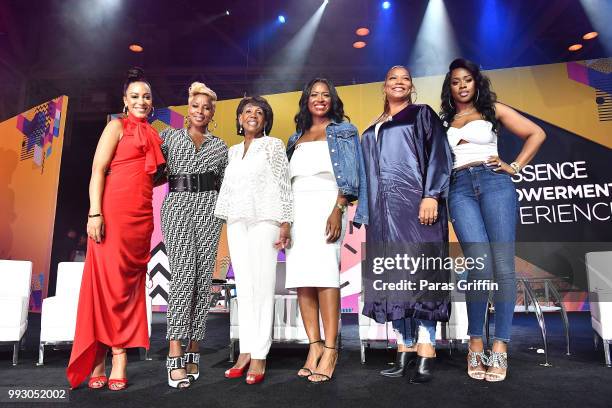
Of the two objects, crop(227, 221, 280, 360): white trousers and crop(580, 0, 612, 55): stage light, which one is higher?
crop(580, 0, 612, 55): stage light

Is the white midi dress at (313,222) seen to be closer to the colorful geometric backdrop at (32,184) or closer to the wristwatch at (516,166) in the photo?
the wristwatch at (516,166)

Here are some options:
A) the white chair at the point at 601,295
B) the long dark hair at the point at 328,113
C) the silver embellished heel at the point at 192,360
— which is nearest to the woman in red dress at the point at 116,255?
the silver embellished heel at the point at 192,360

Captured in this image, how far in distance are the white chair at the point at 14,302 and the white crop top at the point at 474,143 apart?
9.70 feet

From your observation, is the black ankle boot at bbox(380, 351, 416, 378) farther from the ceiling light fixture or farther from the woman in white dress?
the ceiling light fixture

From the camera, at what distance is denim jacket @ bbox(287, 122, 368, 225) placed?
88.4 inches

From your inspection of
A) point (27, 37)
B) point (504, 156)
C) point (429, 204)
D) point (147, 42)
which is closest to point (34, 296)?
point (27, 37)

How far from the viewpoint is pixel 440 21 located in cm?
606

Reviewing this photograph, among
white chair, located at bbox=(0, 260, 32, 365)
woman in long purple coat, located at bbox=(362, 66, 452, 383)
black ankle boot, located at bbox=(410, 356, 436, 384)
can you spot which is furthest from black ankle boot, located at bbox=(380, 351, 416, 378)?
white chair, located at bbox=(0, 260, 32, 365)

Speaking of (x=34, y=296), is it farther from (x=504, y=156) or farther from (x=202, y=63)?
(x=504, y=156)

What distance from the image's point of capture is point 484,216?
7.30 ft

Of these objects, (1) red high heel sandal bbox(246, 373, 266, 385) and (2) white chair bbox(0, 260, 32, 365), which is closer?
(1) red high heel sandal bbox(246, 373, 266, 385)

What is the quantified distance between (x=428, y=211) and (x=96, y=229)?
1.65 metres

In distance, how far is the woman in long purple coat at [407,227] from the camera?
2152mm

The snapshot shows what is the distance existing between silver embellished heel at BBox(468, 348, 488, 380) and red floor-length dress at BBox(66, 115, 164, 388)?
1655mm
